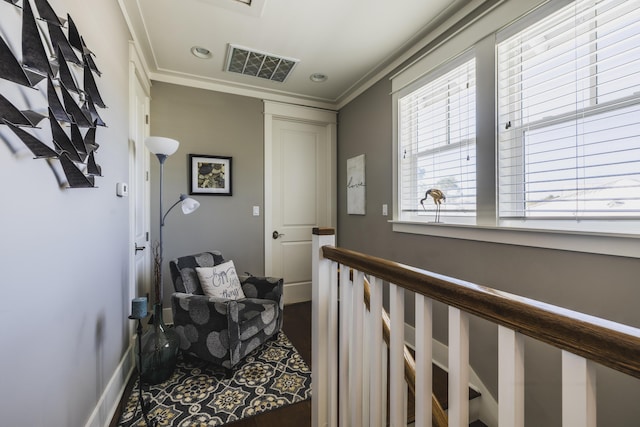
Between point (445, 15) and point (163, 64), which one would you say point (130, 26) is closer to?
point (163, 64)

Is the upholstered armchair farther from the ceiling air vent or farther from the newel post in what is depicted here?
the ceiling air vent

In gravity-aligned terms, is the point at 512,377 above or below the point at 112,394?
above

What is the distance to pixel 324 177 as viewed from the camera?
3.73 meters

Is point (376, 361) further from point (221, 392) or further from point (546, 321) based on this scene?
point (221, 392)

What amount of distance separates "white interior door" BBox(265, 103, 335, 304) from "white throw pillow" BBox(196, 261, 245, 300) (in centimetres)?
88

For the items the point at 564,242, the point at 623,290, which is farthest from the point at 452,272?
the point at 623,290

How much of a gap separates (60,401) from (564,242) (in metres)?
2.36

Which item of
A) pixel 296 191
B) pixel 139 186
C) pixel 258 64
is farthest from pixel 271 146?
pixel 139 186

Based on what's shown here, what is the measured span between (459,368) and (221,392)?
5.77 ft

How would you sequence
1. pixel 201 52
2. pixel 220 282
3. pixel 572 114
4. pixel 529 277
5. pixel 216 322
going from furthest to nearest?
pixel 201 52
pixel 220 282
pixel 216 322
pixel 529 277
pixel 572 114

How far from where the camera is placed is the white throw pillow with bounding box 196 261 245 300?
227cm

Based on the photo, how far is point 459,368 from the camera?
0.64 m

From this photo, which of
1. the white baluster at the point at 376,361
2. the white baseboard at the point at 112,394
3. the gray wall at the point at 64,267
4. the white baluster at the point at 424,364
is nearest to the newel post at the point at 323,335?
the white baluster at the point at 376,361

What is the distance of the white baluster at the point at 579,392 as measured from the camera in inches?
17.3
